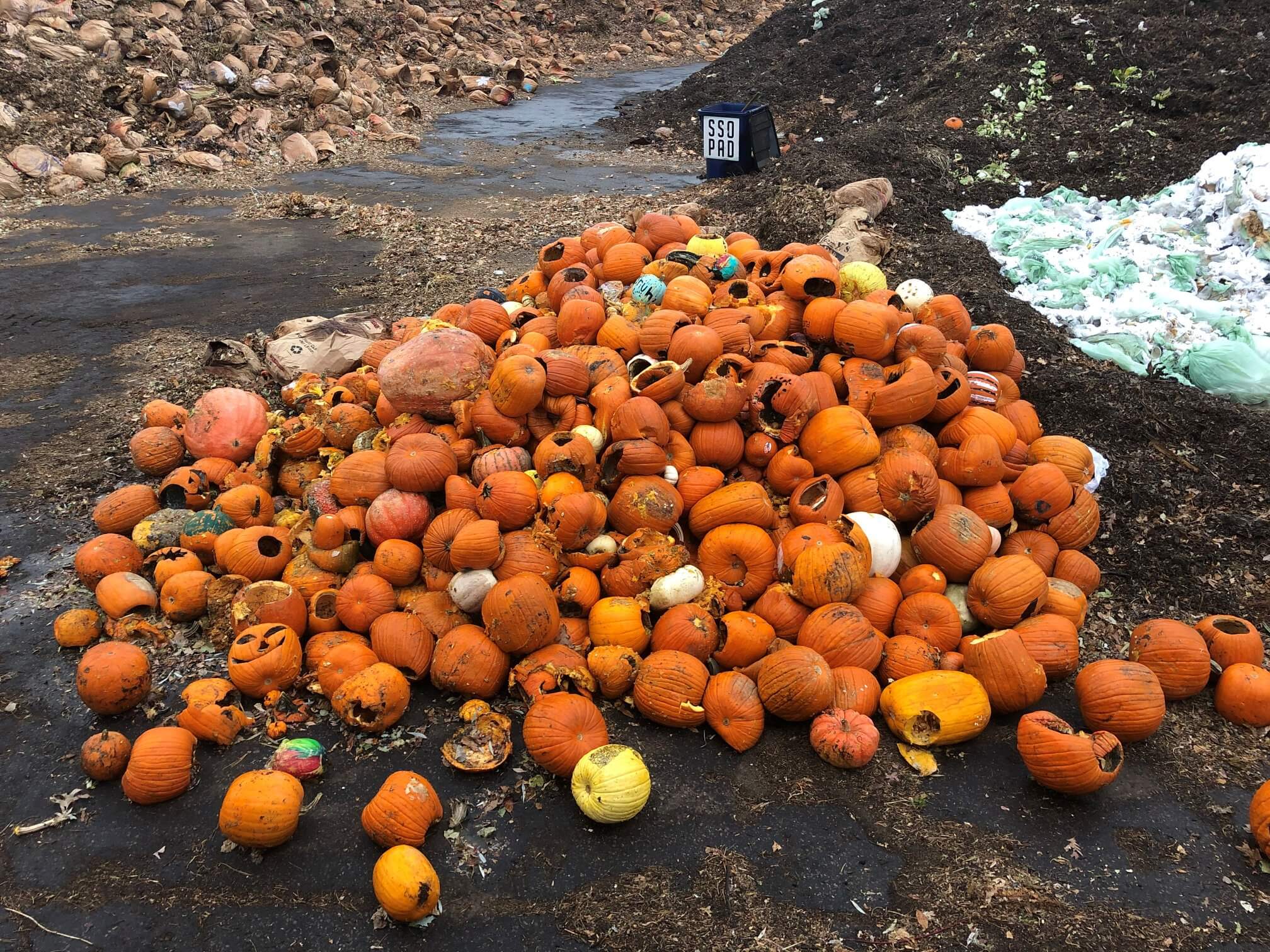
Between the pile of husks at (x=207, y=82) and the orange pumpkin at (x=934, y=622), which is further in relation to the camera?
the pile of husks at (x=207, y=82)

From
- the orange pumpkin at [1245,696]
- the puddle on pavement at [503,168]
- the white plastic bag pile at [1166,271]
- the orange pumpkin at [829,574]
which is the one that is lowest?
the orange pumpkin at [1245,696]

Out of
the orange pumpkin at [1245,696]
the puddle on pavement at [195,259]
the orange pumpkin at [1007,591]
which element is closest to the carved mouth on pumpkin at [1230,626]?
the orange pumpkin at [1245,696]

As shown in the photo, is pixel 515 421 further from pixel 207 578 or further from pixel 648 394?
pixel 207 578

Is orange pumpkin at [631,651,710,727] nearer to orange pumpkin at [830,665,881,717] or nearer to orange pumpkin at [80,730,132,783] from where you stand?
orange pumpkin at [830,665,881,717]

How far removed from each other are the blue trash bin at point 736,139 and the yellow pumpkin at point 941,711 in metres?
11.8

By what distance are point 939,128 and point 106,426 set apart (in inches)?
486

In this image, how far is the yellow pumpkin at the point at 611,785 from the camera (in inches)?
127

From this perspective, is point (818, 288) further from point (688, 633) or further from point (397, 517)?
point (397, 517)

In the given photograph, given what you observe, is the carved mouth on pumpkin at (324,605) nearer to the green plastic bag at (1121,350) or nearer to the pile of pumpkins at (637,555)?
the pile of pumpkins at (637,555)

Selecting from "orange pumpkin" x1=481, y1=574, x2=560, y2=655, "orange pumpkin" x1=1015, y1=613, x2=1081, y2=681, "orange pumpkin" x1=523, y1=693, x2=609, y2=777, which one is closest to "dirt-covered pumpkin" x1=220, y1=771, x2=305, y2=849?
"orange pumpkin" x1=523, y1=693, x2=609, y2=777

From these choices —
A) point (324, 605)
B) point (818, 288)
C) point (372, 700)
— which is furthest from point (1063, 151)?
point (372, 700)

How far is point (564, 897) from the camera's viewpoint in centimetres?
307

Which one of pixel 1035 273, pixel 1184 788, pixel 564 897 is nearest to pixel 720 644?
pixel 564 897

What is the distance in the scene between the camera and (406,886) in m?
2.90
